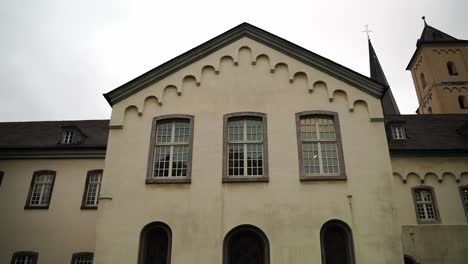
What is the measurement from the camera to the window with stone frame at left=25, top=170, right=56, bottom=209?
53.9ft

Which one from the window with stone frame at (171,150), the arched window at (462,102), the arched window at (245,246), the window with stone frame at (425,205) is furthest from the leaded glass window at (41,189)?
the arched window at (462,102)

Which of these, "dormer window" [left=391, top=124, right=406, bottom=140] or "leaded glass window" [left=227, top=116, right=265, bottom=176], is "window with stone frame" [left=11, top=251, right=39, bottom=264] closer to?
"leaded glass window" [left=227, top=116, right=265, bottom=176]

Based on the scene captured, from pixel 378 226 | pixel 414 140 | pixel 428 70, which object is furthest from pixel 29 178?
pixel 428 70

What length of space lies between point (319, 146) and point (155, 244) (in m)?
6.84

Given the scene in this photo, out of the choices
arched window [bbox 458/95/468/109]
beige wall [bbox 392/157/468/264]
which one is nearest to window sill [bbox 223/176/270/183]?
beige wall [bbox 392/157/468/264]

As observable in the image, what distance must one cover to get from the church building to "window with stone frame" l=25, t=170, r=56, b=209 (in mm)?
152

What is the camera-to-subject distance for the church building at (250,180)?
34.9 ft

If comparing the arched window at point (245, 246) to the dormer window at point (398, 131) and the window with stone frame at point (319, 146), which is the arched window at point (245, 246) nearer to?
the window with stone frame at point (319, 146)

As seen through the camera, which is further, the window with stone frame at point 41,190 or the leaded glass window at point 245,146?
the window with stone frame at point 41,190

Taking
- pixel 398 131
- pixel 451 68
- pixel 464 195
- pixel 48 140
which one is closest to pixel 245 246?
pixel 464 195

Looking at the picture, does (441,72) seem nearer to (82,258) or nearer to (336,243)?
(336,243)

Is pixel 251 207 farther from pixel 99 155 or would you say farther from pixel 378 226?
pixel 99 155

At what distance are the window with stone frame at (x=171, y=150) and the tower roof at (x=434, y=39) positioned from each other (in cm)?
3340

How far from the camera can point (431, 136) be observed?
60.7ft
